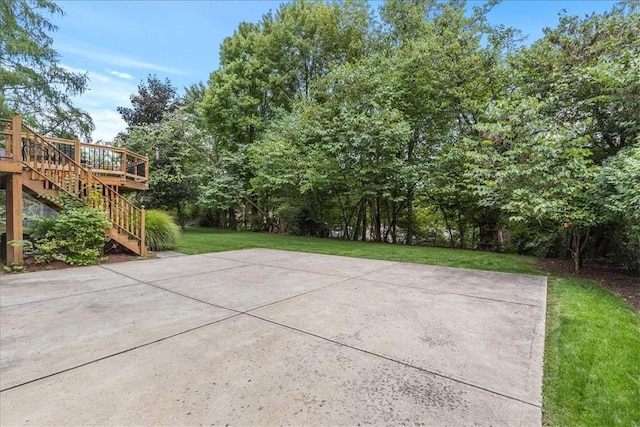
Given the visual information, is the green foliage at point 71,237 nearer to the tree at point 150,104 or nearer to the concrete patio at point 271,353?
the concrete patio at point 271,353

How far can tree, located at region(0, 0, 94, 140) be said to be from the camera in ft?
37.7

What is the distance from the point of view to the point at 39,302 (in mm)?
3646

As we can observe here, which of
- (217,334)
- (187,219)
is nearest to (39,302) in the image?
(217,334)

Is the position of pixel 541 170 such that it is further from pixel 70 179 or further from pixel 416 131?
pixel 70 179

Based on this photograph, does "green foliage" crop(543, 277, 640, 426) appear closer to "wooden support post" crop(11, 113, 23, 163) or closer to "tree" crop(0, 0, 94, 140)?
"wooden support post" crop(11, 113, 23, 163)

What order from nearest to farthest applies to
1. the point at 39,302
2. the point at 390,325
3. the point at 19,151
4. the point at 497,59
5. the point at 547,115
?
the point at 390,325 < the point at 39,302 < the point at 19,151 < the point at 547,115 < the point at 497,59

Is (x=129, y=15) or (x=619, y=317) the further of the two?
(x=129, y=15)

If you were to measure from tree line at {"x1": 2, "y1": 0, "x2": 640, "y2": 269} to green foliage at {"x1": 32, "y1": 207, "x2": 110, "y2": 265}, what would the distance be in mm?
6160

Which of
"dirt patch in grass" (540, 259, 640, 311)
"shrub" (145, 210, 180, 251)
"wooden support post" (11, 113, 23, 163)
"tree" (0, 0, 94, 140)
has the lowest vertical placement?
"dirt patch in grass" (540, 259, 640, 311)

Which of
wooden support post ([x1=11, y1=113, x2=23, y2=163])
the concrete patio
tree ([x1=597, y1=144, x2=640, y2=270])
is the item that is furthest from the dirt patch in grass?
wooden support post ([x1=11, y1=113, x2=23, y2=163])

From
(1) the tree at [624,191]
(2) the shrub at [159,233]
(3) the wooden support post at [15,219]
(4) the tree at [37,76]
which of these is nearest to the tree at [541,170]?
(1) the tree at [624,191]

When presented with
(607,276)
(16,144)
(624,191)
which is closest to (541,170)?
(624,191)

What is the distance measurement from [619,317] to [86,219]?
8294 mm

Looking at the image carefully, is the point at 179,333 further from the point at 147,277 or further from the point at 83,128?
the point at 83,128
